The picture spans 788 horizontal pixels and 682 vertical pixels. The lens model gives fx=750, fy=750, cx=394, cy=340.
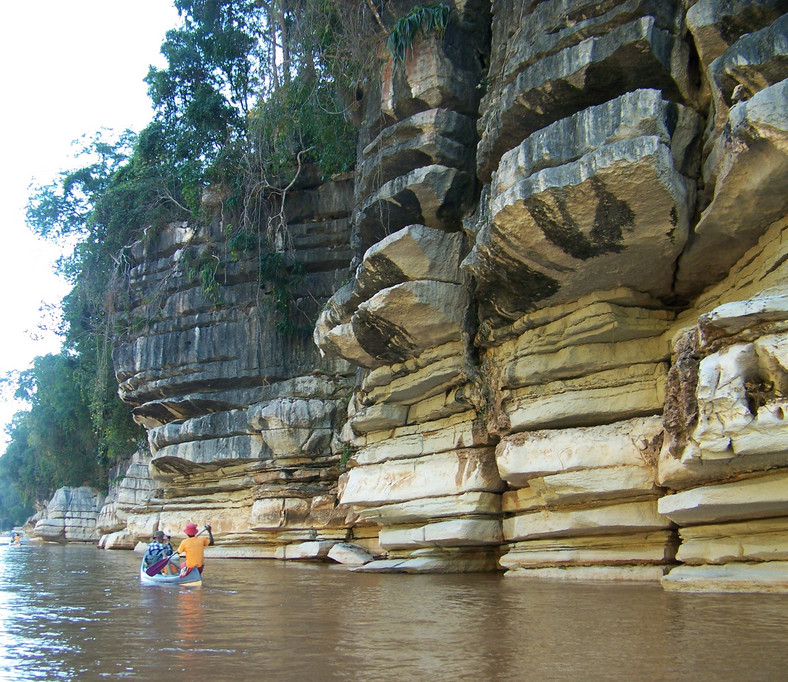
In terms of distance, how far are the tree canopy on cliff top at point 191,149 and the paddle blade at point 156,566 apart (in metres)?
9.55

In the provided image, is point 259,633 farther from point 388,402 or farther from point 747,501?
point 388,402

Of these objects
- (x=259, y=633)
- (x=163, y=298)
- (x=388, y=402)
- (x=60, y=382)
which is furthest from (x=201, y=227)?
(x=259, y=633)

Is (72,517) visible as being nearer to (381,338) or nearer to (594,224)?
(381,338)

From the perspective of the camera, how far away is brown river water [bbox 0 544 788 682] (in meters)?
4.24

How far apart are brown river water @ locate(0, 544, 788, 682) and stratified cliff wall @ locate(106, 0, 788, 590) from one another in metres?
1.16

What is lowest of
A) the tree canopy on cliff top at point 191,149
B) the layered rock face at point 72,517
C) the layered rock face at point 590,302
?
the layered rock face at point 72,517

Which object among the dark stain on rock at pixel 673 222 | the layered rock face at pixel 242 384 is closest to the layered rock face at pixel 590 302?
the dark stain on rock at pixel 673 222

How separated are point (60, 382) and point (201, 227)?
37.8ft

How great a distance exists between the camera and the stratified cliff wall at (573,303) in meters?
7.34

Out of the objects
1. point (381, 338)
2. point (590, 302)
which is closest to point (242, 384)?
point (381, 338)

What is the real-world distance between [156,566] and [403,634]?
6.12 metres

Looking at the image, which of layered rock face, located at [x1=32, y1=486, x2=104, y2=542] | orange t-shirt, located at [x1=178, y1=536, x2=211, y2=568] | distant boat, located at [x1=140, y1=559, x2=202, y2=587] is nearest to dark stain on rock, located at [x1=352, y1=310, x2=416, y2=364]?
orange t-shirt, located at [x1=178, y1=536, x2=211, y2=568]

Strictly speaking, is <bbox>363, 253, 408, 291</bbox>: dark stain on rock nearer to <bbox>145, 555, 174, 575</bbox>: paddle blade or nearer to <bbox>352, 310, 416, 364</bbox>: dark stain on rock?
<bbox>352, 310, 416, 364</bbox>: dark stain on rock

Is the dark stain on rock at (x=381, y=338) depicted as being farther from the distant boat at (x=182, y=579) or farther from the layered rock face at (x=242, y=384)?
the distant boat at (x=182, y=579)
